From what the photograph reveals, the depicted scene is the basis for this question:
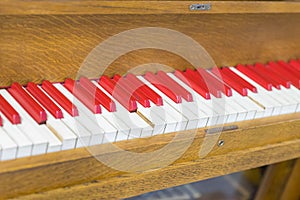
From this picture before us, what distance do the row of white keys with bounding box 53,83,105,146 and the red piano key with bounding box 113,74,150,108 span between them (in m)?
0.14

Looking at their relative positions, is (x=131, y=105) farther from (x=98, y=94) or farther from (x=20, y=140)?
(x=20, y=140)

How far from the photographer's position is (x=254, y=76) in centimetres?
153

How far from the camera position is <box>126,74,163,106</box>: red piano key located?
125 cm

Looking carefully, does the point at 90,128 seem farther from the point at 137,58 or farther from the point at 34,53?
the point at 137,58

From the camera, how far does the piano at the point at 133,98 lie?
1061 millimetres

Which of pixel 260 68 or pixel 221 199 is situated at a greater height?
pixel 260 68

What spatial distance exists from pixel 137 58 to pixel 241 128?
13.0 inches

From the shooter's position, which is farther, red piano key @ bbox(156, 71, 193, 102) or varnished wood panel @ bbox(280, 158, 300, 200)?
varnished wood panel @ bbox(280, 158, 300, 200)

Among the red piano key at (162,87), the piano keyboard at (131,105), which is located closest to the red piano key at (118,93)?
the piano keyboard at (131,105)

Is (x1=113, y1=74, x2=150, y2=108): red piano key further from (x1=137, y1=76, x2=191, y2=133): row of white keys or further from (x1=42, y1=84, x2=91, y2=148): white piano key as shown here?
(x1=42, y1=84, x2=91, y2=148): white piano key

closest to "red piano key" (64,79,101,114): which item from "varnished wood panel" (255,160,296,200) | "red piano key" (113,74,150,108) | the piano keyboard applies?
the piano keyboard

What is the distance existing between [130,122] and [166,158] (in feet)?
0.41

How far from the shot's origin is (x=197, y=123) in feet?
3.99

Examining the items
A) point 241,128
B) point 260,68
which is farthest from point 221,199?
point 241,128
